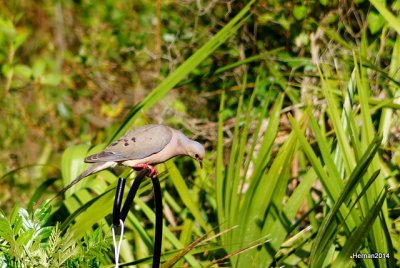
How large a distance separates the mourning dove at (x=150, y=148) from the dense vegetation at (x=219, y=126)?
0.19 metres

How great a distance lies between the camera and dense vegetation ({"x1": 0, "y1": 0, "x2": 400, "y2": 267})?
2645mm

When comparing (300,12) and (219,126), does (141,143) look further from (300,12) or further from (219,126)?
(300,12)

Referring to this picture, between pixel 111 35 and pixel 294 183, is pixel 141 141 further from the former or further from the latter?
pixel 111 35

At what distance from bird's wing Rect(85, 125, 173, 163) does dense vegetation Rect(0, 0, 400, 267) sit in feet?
Answer: 0.64

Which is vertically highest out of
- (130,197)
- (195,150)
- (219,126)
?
(195,150)

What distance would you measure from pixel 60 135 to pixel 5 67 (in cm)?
133

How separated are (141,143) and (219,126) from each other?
136cm

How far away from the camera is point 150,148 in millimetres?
2004

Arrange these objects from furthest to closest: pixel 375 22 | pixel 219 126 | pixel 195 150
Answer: pixel 375 22 → pixel 219 126 → pixel 195 150

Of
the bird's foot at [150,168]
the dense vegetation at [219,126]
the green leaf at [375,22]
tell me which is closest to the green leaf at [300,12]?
the dense vegetation at [219,126]

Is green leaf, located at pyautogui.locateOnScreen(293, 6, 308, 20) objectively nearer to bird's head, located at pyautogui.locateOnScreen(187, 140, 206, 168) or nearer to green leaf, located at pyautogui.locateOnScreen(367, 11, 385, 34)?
green leaf, located at pyautogui.locateOnScreen(367, 11, 385, 34)

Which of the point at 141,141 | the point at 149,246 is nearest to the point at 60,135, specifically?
the point at 149,246

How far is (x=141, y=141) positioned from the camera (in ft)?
6.62

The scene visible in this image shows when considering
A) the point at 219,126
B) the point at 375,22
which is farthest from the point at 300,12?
the point at 219,126
